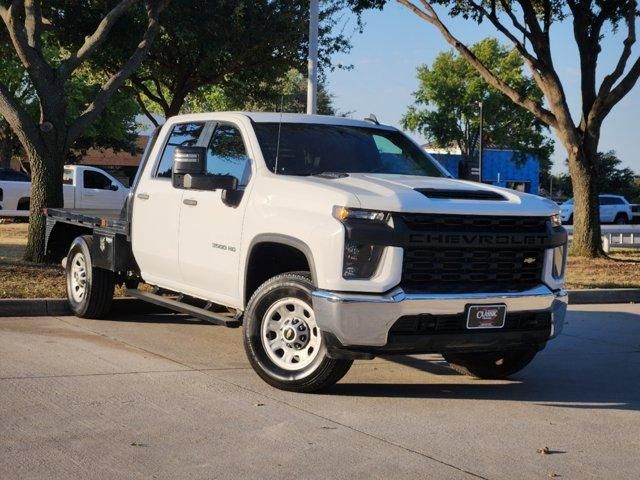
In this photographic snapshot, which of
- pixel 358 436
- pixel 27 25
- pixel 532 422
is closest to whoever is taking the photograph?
pixel 358 436

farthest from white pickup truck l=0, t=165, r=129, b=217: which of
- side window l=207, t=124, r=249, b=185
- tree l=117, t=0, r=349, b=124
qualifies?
side window l=207, t=124, r=249, b=185

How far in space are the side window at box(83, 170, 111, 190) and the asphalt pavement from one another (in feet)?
68.6

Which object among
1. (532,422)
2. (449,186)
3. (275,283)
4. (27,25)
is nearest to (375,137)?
(449,186)

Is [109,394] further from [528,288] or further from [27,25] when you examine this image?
[27,25]

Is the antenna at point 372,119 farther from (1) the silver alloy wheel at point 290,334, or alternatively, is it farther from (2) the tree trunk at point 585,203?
(2) the tree trunk at point 585,203

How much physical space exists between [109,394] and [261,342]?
3.75 feet

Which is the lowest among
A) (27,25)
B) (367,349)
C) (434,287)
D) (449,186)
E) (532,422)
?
(532,422)

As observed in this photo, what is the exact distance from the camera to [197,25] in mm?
22766

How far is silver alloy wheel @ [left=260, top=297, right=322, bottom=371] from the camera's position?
6867 millimetres

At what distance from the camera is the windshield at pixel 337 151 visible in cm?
780

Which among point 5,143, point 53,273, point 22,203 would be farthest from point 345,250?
point 5,143

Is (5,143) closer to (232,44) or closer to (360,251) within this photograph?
(232,44)

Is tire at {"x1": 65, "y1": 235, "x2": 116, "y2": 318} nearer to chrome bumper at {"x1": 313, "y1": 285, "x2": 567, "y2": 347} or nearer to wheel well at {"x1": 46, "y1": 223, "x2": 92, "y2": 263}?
wheel well at {"x1": 46, "y1": 223, "x2": 92, "y2": 263}

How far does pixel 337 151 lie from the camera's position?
8.05 m
